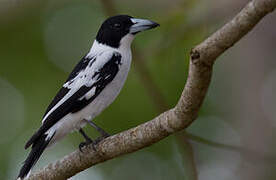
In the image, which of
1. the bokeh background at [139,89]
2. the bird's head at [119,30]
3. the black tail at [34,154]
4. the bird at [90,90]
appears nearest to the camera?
the black tail at [34,154]

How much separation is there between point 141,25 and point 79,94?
654mm

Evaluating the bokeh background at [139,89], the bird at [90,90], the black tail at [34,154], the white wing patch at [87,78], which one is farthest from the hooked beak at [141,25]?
the bokeh background at [139,89]

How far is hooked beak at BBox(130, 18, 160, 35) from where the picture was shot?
12.5 ft

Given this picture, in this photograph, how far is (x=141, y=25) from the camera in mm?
3951

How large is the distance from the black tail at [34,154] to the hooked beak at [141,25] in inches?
39.3

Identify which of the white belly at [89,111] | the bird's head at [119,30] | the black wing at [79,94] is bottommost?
the white belly at [89,111]

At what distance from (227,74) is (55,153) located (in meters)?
2.50

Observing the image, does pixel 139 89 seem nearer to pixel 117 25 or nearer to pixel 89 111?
pixel 117 25

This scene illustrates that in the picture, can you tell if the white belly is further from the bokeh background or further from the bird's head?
the bokeh background

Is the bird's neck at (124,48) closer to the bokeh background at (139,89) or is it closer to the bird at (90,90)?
the bird at (90,90)

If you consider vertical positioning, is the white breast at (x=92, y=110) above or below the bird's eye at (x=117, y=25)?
below

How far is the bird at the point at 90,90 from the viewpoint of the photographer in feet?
12.1

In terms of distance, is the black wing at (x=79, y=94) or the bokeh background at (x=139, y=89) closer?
the black wing at (x=79, y=94)

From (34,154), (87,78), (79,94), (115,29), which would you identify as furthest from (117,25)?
(34,154)
